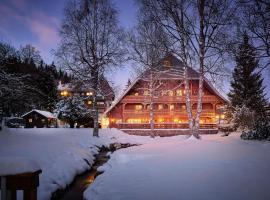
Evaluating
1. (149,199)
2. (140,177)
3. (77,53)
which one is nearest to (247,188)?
(149,199)

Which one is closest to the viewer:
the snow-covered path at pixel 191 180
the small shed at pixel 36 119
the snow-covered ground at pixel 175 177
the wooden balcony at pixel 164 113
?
the snow-covered ground at pixel 175 177

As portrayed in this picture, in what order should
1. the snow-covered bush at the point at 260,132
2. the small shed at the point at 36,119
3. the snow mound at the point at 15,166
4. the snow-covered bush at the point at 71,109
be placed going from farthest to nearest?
the small shed at the point at 36,119 → the snow-covered bush at the point at 71,109 → the snow-covered bush at the point at 260,132 → the snow mound at the point at 15,166

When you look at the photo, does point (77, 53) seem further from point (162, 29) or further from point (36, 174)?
point (36, 174)

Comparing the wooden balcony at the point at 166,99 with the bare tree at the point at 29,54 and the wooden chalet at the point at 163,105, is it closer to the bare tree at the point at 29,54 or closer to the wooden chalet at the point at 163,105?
the wooden chalet at the point at 163,105

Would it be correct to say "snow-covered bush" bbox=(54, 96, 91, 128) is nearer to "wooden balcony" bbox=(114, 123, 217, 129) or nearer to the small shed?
"wooden balcony" bbox=(114, 123, 217, 129)

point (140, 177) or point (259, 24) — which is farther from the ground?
point (259, 24)

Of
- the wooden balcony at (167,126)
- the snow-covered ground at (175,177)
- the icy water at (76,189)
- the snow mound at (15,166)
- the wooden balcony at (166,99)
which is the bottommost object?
the icy water at (76,189)

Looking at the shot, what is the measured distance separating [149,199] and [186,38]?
56.1 feet

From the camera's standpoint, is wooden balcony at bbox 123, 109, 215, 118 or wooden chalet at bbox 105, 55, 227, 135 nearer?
wooden chalet at bbox 105, 55, 227, 135

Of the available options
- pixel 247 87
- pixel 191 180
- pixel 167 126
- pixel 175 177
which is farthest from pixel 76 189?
pixel 247 87

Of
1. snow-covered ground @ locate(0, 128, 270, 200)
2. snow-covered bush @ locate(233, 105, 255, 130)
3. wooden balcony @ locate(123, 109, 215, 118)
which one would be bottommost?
snow-covered ground @ locate(0, 128, 270, 200)

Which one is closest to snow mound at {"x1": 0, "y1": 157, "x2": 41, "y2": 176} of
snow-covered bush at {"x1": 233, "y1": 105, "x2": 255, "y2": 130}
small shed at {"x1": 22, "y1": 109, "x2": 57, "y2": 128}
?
snow-covered bush at {"x1": 233, "y1": 105, "x2": 255, "y2": 130}

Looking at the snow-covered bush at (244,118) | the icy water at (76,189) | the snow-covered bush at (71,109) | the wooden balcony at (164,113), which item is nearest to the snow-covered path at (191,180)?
the icy water at (76,189)

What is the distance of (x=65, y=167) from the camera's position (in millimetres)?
14180
